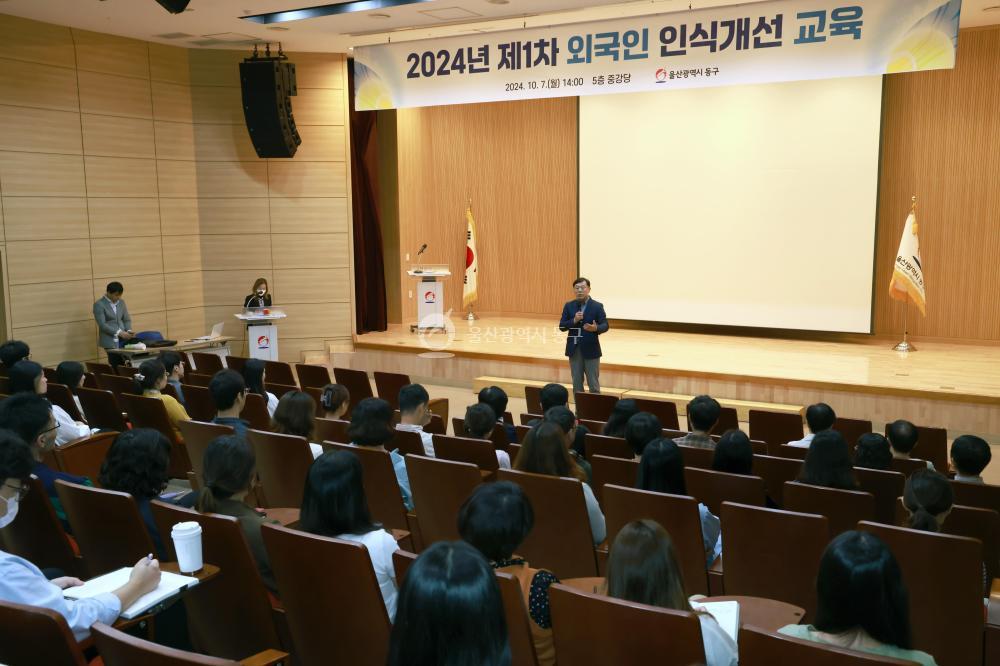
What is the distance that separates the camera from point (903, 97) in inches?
454

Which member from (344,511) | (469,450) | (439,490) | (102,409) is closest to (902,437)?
(469,450)

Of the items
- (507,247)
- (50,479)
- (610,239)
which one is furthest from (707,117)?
(50,479)

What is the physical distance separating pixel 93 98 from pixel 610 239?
23.5ft

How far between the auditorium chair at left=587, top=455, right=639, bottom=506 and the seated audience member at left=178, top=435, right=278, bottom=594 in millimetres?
1844

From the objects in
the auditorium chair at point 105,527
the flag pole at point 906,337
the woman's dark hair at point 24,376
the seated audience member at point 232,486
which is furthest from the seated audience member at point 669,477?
the flag pole at point 906,337

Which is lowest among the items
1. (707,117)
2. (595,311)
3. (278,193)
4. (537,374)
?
(537,374)

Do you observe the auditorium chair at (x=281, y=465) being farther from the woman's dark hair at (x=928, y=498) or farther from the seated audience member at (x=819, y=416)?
the seated audience member at (x=819, y=416)

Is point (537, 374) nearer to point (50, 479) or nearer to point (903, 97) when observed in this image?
point (903, 97)

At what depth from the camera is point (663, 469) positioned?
12.3 ft

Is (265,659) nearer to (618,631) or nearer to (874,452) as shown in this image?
(618,631)

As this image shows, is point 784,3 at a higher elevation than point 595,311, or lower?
higher

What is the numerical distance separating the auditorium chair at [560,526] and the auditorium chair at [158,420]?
9.29 feet

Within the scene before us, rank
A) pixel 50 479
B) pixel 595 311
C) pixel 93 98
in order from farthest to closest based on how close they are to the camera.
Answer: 1. pixel 93 98
2. pixel 595 311
3. pixel 50 479

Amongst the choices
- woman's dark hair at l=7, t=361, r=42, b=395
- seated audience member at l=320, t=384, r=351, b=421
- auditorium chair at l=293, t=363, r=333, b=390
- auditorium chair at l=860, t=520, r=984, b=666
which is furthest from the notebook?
auditorium chair at l=293, t=363, r=333, b=390
